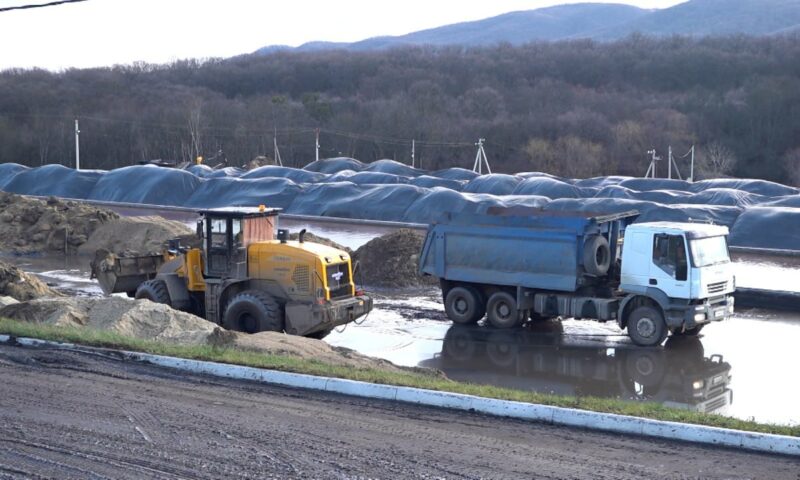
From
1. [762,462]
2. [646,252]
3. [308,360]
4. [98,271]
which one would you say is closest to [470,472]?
[762,462]

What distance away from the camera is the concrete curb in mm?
8047

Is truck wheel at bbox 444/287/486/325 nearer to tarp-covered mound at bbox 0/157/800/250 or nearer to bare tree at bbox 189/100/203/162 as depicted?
tarp-covered mound at bbox 0/157/800/250

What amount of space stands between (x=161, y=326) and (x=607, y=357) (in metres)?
6.91

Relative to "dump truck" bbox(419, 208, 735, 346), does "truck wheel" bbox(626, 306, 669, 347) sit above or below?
below

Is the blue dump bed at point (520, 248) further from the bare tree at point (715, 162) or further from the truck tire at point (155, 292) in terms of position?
the bare tree at point (715, 162)

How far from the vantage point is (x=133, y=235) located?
26.8 meters

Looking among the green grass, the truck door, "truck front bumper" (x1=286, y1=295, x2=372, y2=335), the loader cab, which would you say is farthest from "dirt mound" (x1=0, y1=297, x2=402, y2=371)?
the truck door

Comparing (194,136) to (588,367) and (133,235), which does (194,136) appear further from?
(588,367)

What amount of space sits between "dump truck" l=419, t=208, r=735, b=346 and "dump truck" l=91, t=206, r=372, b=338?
290cm

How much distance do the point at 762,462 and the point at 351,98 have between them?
8231 cm

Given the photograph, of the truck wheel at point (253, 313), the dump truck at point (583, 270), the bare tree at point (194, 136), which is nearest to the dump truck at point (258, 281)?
the truck wheel at point (253, 313)

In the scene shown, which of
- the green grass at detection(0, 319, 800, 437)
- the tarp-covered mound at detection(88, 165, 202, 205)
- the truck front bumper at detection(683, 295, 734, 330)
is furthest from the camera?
the tarp-covered mound at detection(88, 165, 202, 205)

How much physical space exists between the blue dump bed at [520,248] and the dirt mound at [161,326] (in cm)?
447

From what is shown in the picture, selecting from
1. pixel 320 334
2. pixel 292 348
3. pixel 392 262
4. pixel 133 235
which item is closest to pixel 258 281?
pixel 320 334
